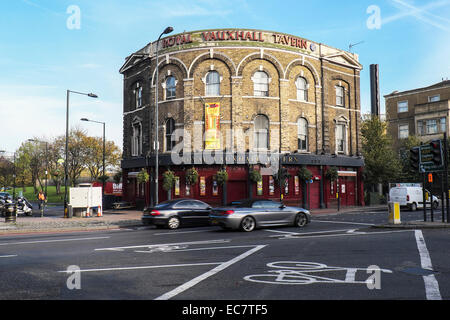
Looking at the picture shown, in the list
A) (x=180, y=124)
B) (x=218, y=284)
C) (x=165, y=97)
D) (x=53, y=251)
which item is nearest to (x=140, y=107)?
(x=165, y=97)

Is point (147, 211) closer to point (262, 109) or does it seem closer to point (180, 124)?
point (180, 124)

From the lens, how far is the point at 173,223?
1666cm

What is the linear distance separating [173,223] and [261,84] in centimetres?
1502

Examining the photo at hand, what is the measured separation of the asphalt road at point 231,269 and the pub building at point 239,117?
15041mm

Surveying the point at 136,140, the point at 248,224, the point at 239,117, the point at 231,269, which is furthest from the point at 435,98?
the point at 231,269

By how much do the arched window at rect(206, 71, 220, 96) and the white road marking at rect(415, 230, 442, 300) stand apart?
18564 millimetres

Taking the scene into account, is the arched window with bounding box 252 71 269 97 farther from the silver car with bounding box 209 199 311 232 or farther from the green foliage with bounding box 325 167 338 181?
the silver car with bounding box 209 199 311 232

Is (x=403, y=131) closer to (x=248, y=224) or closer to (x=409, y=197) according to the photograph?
(x=409, y=197)

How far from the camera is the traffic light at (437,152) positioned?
15.6 m

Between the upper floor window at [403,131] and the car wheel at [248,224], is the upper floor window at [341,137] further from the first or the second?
the upper floor window at [403,131]

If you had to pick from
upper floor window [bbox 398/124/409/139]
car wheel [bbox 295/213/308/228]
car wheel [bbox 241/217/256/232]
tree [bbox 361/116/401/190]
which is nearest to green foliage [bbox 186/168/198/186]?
car wheel [bbox 295/213/308/228]

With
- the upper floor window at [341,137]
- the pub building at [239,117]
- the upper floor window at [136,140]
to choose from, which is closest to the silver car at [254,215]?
the pub building at [239,117]

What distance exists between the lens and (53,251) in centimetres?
1009
